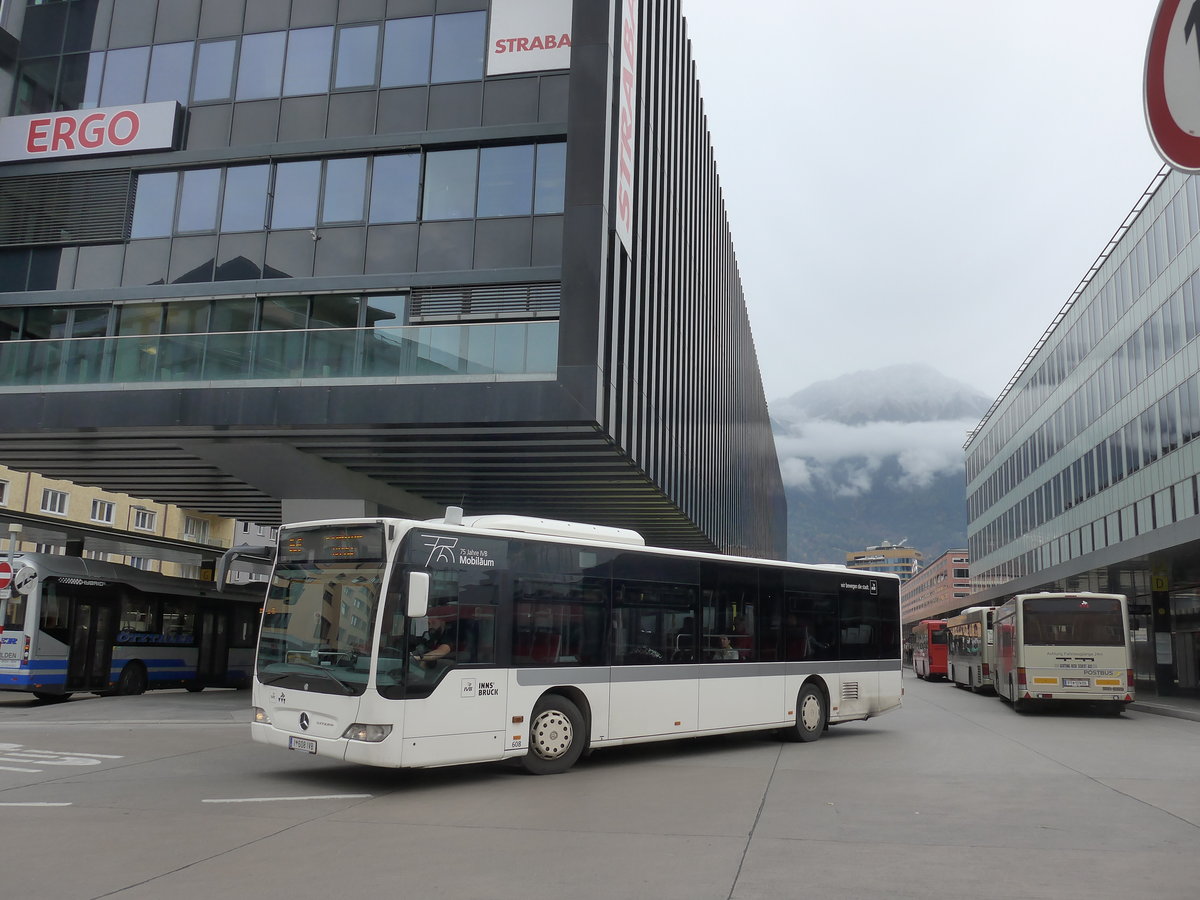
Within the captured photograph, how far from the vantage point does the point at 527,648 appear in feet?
37.1

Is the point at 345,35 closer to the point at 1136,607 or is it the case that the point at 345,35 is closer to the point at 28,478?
the point at 1136,607

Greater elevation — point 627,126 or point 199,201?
point 627,126

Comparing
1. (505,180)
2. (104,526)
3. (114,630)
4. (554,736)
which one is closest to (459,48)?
(505,180)

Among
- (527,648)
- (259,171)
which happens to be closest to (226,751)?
(527,648)

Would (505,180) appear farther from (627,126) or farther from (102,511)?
(102,511)

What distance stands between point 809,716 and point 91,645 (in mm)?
16281

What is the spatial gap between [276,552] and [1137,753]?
12.3 meters

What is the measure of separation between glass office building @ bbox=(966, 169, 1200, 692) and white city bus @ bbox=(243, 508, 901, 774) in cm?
1598

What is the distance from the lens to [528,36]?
72.8 ft

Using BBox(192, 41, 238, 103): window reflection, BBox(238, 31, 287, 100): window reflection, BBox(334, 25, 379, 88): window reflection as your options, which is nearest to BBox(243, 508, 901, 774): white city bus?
BBox(334, 25, 379, 88): window reflection

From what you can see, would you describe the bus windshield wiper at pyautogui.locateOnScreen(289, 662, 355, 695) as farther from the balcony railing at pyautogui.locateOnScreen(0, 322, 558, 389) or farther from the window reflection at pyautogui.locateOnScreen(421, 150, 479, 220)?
the window reflection at pyautogui.locateOnScreen(421, 150, 479, 220)

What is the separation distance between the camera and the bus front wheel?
15.3 meters

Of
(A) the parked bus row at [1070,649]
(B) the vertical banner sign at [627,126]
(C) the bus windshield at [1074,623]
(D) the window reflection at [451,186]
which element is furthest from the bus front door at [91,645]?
(C) the bus windshield at [1074,623]

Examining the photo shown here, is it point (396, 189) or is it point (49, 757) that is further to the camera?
point (396, 189)
